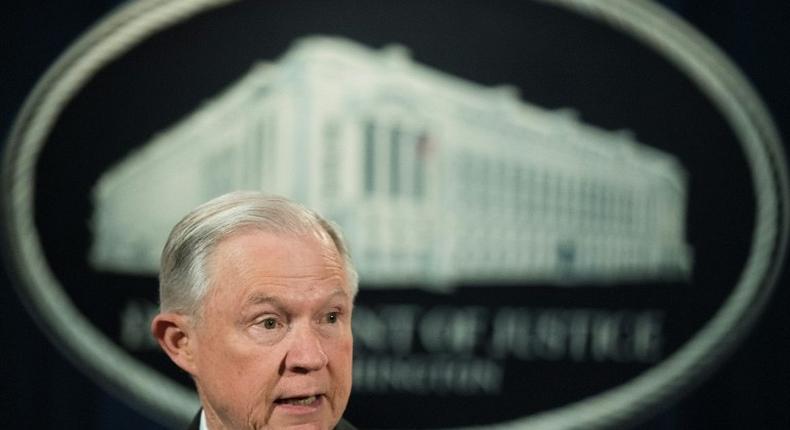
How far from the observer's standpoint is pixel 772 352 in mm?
2057

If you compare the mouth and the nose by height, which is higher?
the nose

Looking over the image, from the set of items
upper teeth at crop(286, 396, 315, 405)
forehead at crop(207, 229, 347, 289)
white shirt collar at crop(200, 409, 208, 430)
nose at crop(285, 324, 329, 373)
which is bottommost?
white shirt collar at crop(200, 409, 208, 430)

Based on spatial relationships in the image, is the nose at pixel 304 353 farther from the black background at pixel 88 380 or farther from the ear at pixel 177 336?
the black background at pixel 88 380

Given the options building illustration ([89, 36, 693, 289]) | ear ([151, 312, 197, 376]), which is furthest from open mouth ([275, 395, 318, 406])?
building illustration ([89, 36, 693, 289])

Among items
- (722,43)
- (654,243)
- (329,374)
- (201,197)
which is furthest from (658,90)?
(329,374)

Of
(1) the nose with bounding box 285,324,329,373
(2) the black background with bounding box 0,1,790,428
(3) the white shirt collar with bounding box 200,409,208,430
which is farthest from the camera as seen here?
(2) the black background with bounding box 0,1,790,428

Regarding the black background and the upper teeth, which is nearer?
the upper teeth

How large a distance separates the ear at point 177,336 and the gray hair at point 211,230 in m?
0.01

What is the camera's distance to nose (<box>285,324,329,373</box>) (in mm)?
1103

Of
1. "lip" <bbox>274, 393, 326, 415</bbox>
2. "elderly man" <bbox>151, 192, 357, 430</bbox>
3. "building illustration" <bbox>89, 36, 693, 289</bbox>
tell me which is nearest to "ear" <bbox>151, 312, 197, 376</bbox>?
"elderly man" <bbox>151, 192, 357, 430</bbox>

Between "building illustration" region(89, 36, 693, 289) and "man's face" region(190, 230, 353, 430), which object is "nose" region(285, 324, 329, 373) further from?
"building illustration" region(89, 36, 693, 289)

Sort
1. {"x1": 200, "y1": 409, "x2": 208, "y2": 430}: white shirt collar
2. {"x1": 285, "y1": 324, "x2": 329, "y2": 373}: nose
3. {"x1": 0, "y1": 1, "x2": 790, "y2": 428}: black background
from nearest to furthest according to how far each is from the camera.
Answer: {"x1": 285, "y1": 324, "x2": 329, "y2": 373}: nose < {"x1": 200, "y1": 409, "x2": 208, "y2": 430}: white shirt collar < {"x1": 0, "y1": 1, "x2": 790, "y2": 428}: black background

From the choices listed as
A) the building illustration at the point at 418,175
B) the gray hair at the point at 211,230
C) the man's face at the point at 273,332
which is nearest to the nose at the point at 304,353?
the man's face at the point at 273,332

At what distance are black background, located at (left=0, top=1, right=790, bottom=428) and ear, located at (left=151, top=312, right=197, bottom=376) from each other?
0.98 m
